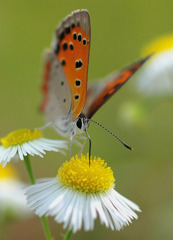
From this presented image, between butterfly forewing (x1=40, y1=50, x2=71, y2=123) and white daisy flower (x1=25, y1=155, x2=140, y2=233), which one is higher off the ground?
butterfly forewing (x1=40, y1=50, x2=71, y2=123)

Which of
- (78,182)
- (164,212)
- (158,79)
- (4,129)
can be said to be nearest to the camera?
(78,182)

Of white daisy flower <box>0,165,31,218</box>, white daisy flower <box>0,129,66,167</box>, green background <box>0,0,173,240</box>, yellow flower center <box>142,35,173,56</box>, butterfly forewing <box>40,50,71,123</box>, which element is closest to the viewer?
white daisy flower <box>0,129,66,167</box>

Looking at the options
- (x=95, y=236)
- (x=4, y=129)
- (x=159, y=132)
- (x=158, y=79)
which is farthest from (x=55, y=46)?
(x=4, y=129)

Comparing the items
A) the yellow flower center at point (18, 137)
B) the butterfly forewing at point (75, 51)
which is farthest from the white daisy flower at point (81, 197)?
the butterfly forewing at point (75, 51)

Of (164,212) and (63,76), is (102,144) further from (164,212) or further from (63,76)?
(63,76)

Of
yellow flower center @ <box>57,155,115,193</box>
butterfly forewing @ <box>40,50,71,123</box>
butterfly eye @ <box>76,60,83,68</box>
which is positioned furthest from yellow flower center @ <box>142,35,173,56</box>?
yellow flower center @ <box>57,155,115,193</box>

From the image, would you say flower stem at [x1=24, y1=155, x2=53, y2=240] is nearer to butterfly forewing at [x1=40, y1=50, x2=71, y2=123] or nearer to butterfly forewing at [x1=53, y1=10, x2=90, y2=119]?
butterfly forewing at [x1=53, y1=10, x2=90, y2=119]
